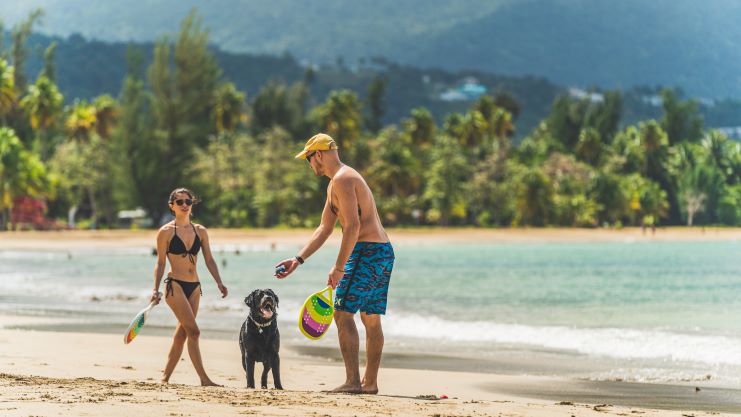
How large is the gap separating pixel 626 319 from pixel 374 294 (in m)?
11.6

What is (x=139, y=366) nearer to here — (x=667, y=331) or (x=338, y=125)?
(x=667, y=331)

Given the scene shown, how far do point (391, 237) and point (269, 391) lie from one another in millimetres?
63435

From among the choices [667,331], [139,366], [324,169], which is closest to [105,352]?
[139,366]

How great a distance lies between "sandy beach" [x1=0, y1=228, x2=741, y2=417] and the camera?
6957 mm

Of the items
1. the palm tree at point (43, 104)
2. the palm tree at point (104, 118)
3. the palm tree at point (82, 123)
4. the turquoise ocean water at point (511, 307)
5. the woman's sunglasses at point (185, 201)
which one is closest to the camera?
the woman's sunglasses at point (185, 201)

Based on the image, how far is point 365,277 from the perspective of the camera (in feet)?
26.2

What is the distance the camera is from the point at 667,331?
52.8 ft

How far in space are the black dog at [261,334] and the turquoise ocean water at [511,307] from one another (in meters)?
3.79

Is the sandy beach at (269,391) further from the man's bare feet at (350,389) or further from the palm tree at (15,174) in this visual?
the palm tree at (15,174)

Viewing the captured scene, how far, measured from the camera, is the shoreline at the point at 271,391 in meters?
6.96

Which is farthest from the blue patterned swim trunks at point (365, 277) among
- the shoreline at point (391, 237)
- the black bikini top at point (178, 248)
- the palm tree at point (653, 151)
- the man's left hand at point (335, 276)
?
the palm tree at point (653, 151)

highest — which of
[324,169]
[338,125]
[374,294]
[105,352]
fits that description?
[338,125]

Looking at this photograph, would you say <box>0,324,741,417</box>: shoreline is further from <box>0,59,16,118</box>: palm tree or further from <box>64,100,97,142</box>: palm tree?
<box>64,100,97,142</box>: palm tree

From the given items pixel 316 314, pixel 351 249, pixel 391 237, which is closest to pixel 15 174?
pixel 391 237
